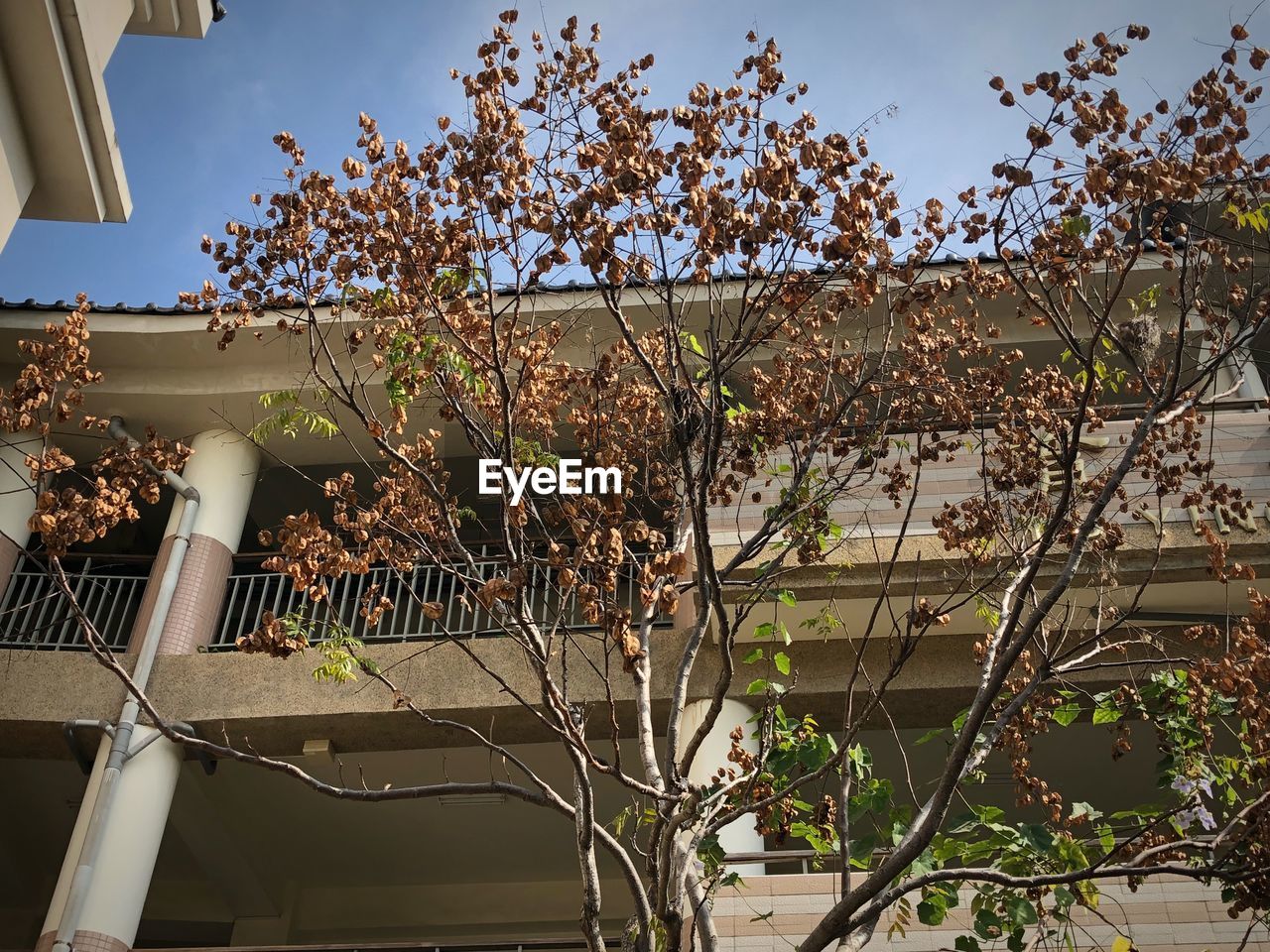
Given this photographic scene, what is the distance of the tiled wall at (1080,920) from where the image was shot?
22.7 ft

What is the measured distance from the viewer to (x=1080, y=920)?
704 cm

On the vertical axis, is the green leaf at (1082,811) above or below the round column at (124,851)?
below

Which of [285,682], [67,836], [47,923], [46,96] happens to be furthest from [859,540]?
[67,836]

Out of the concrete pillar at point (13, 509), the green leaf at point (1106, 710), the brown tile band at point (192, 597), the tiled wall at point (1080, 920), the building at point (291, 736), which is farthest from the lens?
the concrete pillar at point (13, 509)

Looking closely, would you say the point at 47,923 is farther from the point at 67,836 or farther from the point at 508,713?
the point at 67,836

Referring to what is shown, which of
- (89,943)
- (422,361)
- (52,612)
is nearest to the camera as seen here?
(422,361)

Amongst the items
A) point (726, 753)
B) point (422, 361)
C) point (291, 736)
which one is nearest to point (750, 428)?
point (422, 361)

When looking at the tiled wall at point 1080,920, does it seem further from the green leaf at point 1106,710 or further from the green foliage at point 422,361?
the green foliage at point 422,361

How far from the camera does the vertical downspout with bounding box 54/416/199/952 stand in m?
8.05

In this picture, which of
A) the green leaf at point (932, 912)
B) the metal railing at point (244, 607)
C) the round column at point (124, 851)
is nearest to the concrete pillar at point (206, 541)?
the metal railing at point (244, 607)

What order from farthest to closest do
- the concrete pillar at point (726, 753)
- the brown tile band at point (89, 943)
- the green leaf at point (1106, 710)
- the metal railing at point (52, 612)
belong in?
the metal railing at point (52, 612), the brown tile band at point (89, 943), the concrete pillar at point (726, 753), the green leaf at point (1106, 710)

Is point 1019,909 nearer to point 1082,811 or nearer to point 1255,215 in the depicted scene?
point 1082,811

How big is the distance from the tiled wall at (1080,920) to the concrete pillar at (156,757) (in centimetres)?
426

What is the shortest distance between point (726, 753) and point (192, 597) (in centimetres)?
471
